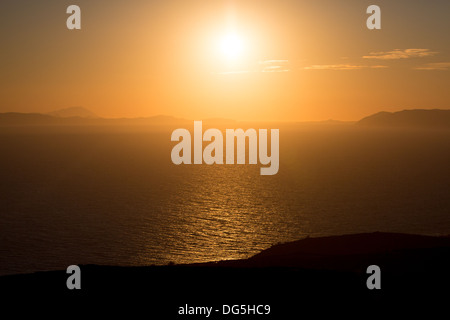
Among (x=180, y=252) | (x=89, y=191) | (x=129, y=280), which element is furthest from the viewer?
(x=89, y=191)

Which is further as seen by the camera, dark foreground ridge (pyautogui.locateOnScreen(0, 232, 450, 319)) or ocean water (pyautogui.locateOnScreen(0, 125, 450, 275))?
ocean water (pyautogui.locateOnScreen(0, 125, 450, 275))

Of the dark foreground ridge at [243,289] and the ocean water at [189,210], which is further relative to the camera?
the ocean water at [189,210]

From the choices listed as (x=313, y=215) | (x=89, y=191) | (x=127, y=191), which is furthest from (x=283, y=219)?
(x=89, y=191)

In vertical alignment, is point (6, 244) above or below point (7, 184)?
below

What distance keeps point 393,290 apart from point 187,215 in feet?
268

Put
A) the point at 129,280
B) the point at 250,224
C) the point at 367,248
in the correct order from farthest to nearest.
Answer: the point at 250,224 → the point at 367,248 → the point at 129,280

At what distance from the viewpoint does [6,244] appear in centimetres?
7662

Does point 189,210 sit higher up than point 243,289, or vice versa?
point 243,289

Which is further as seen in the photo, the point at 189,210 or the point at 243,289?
the point at 189,210

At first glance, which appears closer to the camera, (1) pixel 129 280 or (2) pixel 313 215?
(1) pixel 129 280

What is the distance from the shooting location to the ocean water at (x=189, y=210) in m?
75.3

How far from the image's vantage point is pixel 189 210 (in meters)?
104

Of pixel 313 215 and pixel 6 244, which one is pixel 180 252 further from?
pixel 313 215

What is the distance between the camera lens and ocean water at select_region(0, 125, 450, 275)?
75.3 m
